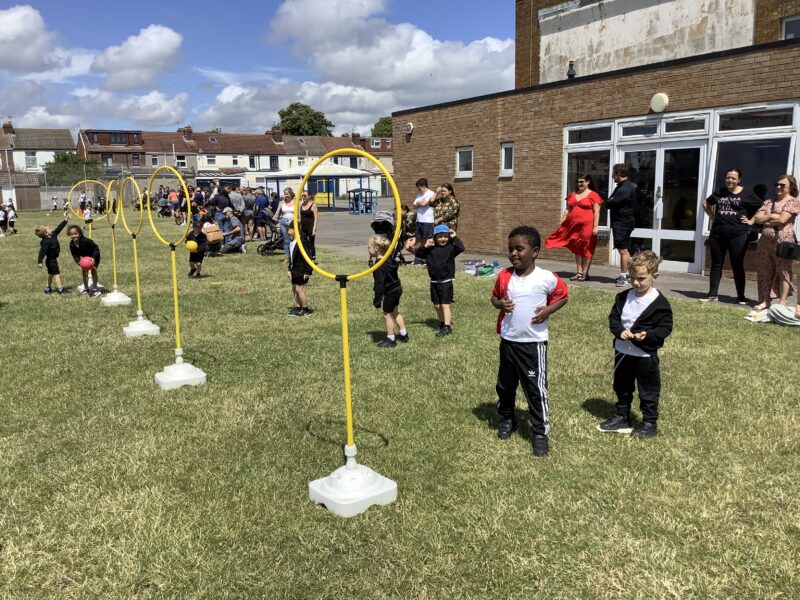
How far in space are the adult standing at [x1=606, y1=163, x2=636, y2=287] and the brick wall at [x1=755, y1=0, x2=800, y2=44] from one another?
216 inches

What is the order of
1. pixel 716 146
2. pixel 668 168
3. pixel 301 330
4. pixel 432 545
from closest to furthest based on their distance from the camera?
pixel 432 545, pixel 301 330, pixel 716 146, pixel 668 168

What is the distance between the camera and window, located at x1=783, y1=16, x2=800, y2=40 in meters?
13.1

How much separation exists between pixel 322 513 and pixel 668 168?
11028 mm

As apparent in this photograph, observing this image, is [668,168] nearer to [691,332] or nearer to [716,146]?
[716,146]

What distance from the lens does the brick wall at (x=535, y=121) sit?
36.6 feet

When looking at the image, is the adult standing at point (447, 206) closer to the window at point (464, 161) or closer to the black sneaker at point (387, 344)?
the window at point (464, 161)

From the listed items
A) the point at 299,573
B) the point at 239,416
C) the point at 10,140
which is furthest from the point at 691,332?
the point at 10,140

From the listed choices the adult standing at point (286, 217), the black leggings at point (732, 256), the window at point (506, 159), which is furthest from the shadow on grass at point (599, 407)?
the window at point (506, 159)

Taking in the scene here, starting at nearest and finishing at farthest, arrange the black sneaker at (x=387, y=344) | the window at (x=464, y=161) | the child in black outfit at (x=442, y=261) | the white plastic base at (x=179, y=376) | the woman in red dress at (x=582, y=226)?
1. the white plastic base at (x=179, y=376)
2. the black sneaker at (x=387, y=344)
3. the child in black outfit at (x=442, y=261)
4. the woman in red dress at (x=582, y=226)
5. the window at (x=464, y=161)

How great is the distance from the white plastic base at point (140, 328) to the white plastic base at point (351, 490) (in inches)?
207

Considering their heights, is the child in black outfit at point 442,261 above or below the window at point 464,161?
below

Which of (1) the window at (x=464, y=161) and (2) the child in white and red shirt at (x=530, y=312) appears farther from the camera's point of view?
(1) the window at (x=464, y=161)

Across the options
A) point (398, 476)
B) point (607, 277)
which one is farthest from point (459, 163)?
point (398, 476)

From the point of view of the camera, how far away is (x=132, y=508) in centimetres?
396
